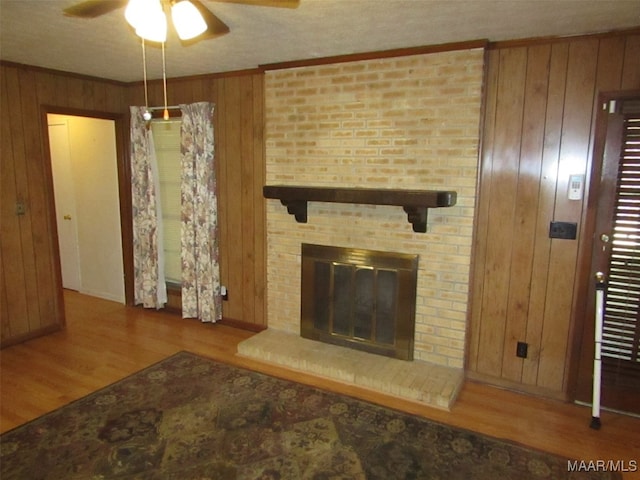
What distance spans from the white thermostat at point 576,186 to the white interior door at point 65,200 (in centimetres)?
523

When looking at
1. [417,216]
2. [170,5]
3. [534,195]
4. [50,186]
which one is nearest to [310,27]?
[170,5]

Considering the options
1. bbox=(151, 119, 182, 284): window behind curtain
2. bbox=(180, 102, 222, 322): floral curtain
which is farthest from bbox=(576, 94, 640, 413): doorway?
bbox=(151, 119, 182, 284): window behind curtain

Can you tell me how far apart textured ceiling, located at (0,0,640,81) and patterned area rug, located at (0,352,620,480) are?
237 centimetres

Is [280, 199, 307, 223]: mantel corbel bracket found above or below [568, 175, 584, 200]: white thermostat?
below

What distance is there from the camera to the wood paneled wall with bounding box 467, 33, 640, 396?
262cm

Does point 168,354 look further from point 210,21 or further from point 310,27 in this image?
point 310,27

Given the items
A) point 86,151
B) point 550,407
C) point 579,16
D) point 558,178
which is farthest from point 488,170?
point 86,151

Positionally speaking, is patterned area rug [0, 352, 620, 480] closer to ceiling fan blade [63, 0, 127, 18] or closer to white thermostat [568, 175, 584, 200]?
white thermostat [568, 175, 584, 200]

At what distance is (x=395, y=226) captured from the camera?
3.20m

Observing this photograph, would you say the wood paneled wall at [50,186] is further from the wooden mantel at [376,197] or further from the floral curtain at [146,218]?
the wooden mantel at [376,197]

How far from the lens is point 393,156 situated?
123 inches

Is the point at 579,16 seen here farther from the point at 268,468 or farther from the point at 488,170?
the point at 268,468

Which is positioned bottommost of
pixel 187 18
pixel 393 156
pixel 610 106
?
pixel 393 156

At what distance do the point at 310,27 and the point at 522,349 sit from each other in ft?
8.53
